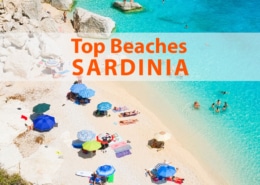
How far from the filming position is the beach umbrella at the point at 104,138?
25547mm

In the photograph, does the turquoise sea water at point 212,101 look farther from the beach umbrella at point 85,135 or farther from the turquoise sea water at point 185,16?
the beach umbrella at point 85,135

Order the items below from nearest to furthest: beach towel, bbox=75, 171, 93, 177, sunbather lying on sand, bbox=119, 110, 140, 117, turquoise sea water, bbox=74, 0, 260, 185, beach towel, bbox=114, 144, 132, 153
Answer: beach towel, bbox=75, 171, 93, 177 → beach towel, bbox=114, 144, 132, 153 → turquoise sea water, bbox=74, 0, 260, 185 → sunbather lying on sand, bbox=119, 110, 140, 117

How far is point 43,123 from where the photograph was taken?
85.8 ft

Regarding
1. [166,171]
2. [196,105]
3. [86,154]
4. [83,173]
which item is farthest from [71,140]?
[196,105]

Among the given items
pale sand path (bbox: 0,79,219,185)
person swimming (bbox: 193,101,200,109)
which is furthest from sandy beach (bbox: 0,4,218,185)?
person swimming (bbox: 193,101,200,109)

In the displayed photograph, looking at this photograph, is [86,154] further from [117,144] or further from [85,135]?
[117,144]

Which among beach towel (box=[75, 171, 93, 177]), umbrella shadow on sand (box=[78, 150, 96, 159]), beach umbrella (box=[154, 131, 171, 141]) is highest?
beach umbrella (box=[154, 131, 171, 141])

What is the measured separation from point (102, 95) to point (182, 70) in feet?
26.4

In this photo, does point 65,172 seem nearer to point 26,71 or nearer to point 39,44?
point 26,71

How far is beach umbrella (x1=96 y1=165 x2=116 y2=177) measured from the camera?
2270 centimetres

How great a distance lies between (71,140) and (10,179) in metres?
6.30

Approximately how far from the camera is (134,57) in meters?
36.2

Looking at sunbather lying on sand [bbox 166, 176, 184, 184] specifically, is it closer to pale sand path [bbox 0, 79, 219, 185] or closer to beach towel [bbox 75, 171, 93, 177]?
pale sand path [bbox 0, 79, 219, 185]

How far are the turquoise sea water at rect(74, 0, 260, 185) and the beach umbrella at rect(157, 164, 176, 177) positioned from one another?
11.6ft
